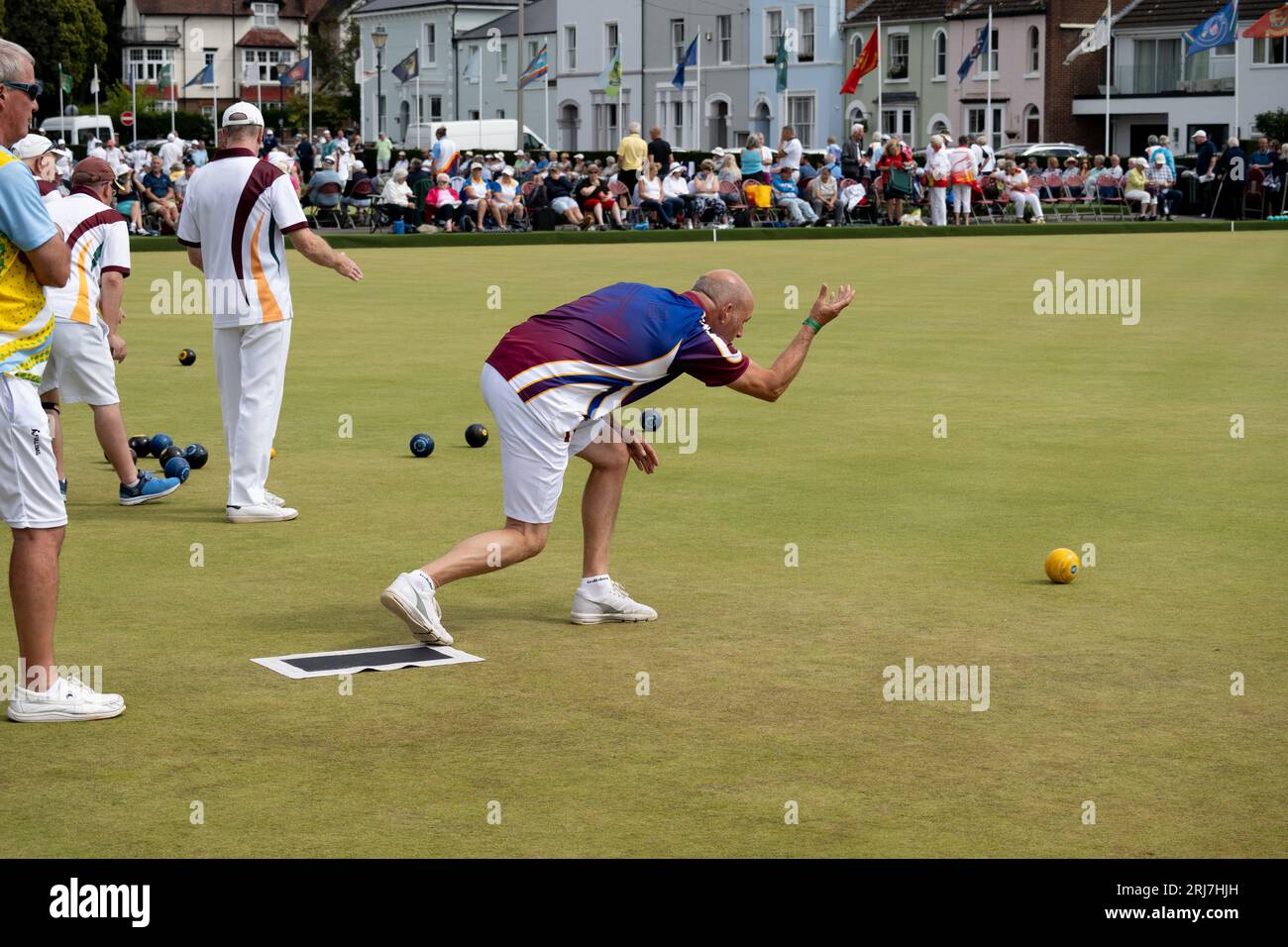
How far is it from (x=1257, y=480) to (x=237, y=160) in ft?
19.1

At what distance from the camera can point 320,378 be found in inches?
609

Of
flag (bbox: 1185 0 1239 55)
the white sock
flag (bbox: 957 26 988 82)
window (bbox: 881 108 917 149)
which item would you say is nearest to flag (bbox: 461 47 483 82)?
window (bbox: 881 108 917 149)

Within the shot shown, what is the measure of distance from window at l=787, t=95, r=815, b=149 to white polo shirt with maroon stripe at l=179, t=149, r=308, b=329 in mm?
72485

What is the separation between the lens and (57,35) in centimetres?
9519

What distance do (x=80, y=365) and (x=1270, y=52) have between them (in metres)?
66.8

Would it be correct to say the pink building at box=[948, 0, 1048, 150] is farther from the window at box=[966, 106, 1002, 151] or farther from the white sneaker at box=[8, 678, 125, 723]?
the white sneaker at box=[8, 678, 125, 723]

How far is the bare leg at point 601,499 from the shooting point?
24.1ft

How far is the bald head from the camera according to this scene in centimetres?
706

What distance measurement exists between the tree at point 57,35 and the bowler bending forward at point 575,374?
9207 centimetres

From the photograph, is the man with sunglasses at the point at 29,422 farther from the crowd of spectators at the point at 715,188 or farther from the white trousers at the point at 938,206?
the white trousers at the point at 938,206

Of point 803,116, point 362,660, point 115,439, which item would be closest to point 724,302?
point 362,660

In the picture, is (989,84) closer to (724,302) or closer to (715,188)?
(715,188)
